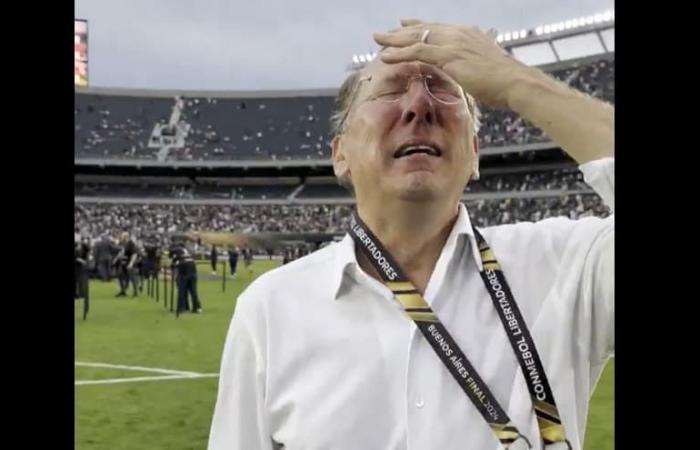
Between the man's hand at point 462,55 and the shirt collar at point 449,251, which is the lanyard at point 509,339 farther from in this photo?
the man's hand at point 462,55

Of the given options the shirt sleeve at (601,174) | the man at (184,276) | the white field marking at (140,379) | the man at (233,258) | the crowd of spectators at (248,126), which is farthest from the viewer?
the man at (184,276)

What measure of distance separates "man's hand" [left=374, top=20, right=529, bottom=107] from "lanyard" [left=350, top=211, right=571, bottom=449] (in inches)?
10.9

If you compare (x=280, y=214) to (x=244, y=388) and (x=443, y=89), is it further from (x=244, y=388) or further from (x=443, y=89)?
(x=443, y=89)

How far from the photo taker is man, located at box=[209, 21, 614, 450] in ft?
3.77

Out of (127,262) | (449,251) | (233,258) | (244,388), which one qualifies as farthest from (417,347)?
(127,262)

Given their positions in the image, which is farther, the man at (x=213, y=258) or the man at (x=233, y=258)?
the man at (x=213, y=258)

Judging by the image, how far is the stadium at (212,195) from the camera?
5.52 ft

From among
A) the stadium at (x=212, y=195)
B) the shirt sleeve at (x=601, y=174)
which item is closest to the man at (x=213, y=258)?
the stadium at (x=212, y=195)

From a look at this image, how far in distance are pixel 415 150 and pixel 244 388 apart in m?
0.48

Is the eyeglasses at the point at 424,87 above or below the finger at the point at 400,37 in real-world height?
below

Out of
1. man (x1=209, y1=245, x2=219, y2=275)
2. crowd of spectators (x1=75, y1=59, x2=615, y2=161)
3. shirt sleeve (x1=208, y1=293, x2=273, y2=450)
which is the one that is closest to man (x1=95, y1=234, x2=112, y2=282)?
crowd of spectators (x1=75, y1=59, x2=615, y2=161)

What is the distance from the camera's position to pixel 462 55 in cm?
106
